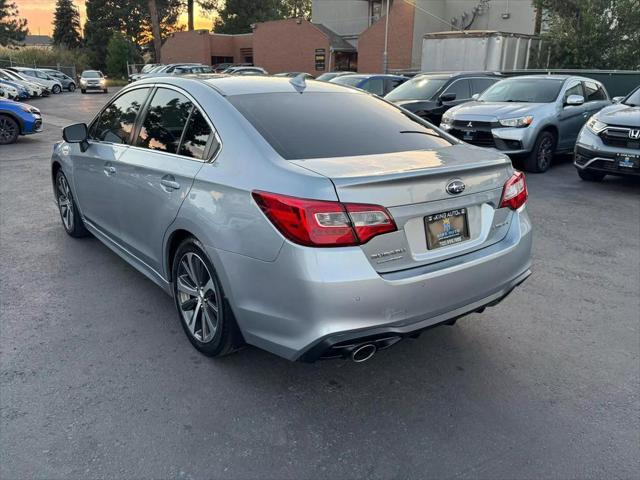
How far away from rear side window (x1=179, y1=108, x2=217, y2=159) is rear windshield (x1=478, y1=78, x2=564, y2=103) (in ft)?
26.7

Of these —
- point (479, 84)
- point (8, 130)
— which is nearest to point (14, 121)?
point (8, 130)

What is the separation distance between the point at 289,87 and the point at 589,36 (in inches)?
937

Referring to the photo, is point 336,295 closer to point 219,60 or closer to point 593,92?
point 593,92

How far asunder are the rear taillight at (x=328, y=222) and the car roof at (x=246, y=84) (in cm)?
122

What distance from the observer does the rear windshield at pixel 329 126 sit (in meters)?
2.97

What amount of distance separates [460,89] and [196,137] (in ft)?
33.5

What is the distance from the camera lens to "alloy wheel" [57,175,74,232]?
5.36 meters

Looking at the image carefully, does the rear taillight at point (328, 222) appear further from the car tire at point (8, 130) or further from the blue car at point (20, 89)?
the blue car at point (20, 89)

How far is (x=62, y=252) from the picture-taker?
5.15 metres

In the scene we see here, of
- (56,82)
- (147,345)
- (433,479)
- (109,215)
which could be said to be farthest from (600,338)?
(56,82)

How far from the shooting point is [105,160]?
4211mm

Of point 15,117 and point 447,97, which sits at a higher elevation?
point 447,97

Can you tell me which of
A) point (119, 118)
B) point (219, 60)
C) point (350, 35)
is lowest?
point (119, 118)

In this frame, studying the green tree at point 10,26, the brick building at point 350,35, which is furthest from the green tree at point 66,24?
the brick building at point 350,35
